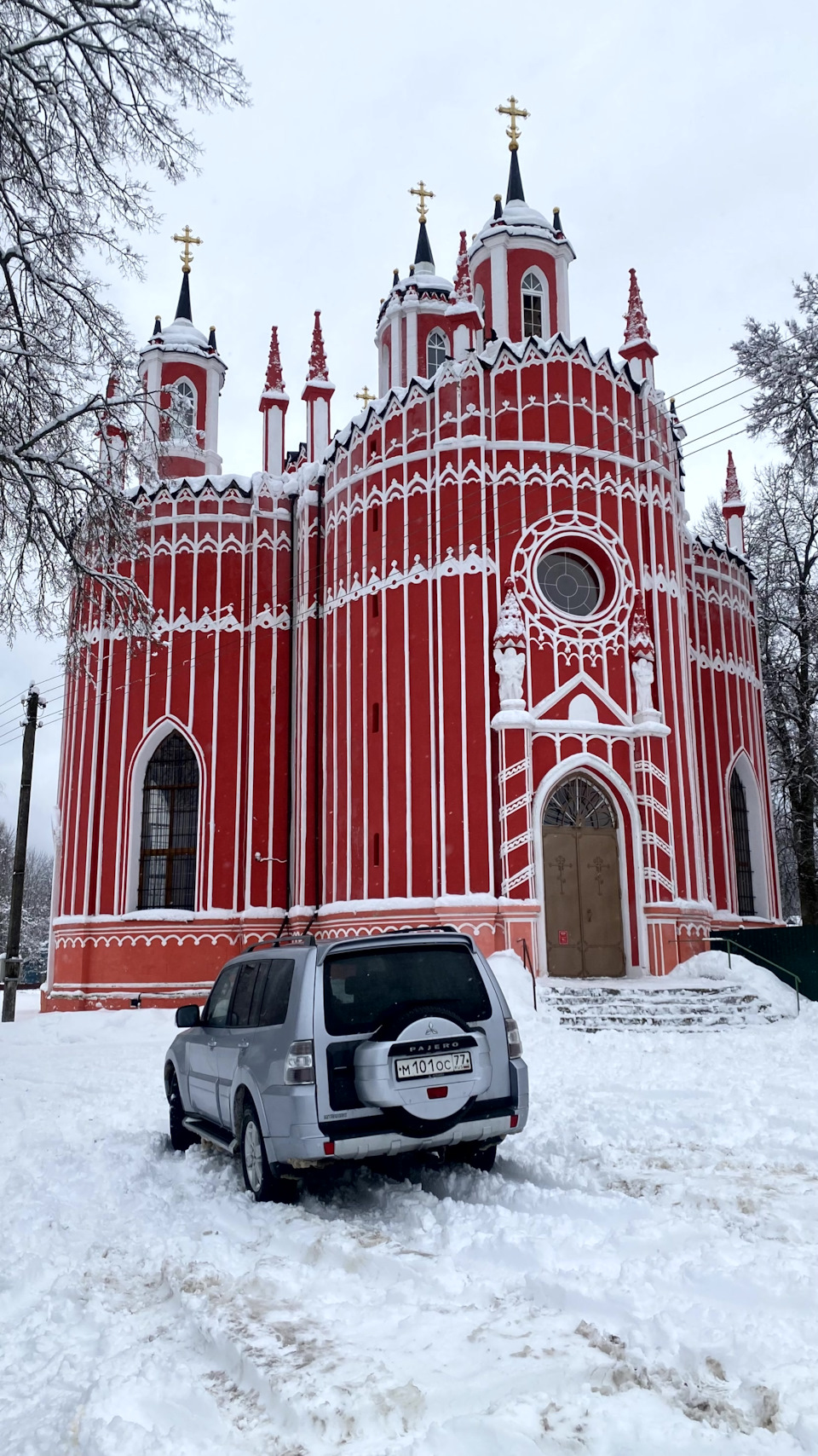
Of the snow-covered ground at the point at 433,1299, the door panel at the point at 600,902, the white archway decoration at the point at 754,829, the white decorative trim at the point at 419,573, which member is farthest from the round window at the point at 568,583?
the snow-covered ground at the point at 433,1299

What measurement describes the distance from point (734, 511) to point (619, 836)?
36.0 ft

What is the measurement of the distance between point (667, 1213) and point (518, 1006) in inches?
456

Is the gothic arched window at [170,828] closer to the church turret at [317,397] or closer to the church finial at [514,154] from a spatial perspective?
the church turret at [317,397]

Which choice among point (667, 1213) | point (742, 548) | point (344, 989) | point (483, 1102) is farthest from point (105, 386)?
point (742, 548)

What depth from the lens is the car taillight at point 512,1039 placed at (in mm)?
7270

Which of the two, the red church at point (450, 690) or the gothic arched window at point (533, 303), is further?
the gothic arched window at point (533, 303)

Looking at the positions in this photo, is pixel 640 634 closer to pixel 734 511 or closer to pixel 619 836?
pixel 619 836

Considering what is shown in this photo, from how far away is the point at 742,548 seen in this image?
2817cm

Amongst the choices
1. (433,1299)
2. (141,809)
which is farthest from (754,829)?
(433,1299)

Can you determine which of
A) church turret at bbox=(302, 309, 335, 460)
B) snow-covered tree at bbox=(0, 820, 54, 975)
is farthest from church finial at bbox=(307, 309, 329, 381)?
snow-covered tree at bbox=(0, 820, 54, 975)

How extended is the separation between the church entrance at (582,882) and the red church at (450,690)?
54 mm

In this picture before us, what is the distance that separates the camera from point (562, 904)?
20.7 meters

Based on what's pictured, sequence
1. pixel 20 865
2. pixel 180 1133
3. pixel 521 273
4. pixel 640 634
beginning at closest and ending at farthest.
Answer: pixel 180 1133, pixel 640 634, pixel 20 865, pixel 521 273

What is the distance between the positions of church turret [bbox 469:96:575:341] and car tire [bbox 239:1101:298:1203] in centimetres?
2227
